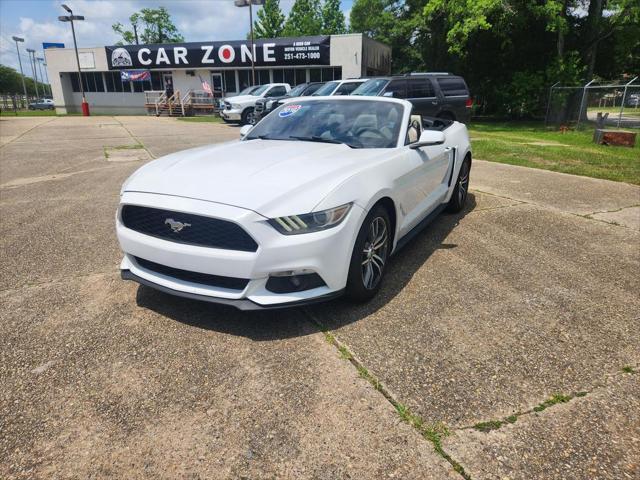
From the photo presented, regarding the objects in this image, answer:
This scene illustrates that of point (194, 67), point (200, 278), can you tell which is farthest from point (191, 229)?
point (194, 67)

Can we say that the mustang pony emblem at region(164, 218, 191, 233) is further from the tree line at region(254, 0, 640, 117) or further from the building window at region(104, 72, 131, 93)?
the building window at region(104, 72, 131, 93)

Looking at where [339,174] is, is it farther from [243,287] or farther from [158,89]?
[158,89]

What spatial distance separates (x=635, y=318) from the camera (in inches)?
127

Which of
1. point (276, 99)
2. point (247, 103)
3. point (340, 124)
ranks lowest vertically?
point (340, 124)

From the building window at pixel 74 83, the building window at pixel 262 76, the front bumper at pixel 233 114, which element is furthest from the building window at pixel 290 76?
the building window at pixel 74 83

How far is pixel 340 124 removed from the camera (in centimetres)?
417

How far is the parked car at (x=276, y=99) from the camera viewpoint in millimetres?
18094

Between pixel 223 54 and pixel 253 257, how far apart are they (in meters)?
34.1

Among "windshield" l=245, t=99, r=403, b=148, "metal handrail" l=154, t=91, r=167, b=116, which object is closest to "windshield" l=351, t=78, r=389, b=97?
"windshield" l=245, t=99, r=403, b=148

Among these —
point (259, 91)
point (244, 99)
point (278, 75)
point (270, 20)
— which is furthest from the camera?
point (270, 20)

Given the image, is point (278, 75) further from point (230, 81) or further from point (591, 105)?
point (591, 105)

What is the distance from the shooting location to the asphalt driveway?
6.52 ft

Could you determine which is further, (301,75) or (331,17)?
(331,17)

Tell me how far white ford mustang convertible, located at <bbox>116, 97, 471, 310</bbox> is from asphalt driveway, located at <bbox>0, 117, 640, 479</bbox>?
0.34 metres
